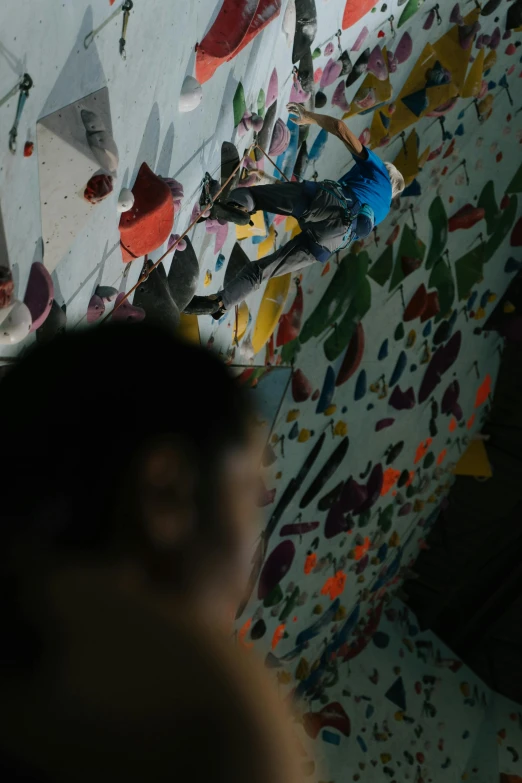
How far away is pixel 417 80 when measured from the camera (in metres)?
3.12

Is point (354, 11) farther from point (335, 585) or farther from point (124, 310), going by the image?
point (335, 585)

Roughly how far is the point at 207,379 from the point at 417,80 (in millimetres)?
2983

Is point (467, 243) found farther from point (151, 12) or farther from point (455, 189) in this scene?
point (151, 12)

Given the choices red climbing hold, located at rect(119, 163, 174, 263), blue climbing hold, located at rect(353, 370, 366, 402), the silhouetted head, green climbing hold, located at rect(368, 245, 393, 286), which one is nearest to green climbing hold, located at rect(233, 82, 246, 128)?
red climbing hold, located at rect(119, 163, 174, 263)

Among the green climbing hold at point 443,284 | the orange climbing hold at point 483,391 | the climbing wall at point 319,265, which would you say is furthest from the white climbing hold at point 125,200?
the orange climbing hold at point 483,391

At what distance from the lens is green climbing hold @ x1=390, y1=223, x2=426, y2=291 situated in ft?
12.1

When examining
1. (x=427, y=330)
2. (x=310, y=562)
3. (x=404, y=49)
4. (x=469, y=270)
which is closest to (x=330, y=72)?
(x=404, y=49)

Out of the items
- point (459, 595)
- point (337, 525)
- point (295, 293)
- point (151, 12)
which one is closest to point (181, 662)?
point (151, 12)

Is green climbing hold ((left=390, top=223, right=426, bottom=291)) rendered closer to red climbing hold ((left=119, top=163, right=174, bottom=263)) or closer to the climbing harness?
red climbing hold ((left=119, top=163, right=174, bottom=263))

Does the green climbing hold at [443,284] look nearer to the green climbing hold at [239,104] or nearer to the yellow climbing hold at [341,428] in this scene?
the yellow climbing hold at [341,428]

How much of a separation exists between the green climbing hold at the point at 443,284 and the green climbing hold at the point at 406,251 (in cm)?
23

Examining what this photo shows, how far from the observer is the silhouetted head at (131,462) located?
40 centimetres

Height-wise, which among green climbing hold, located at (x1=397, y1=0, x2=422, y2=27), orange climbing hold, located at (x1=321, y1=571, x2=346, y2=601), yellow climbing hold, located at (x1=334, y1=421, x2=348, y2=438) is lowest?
orange climbing hold, located at (x1=321, y1=571, x2=346, y2=601)

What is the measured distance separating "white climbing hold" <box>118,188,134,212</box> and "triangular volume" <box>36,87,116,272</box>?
0.12 metres
